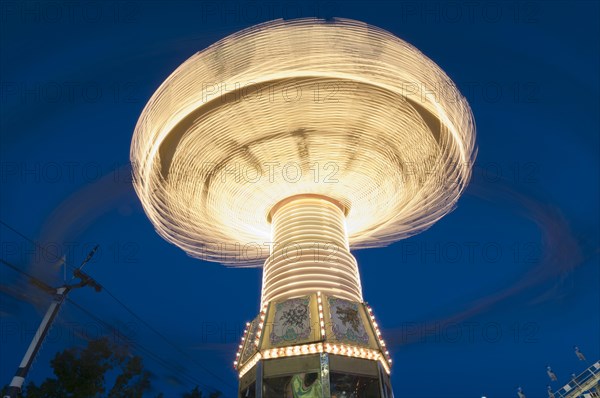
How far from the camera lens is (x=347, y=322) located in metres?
13.2

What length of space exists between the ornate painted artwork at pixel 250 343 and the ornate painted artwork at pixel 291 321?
0.79m

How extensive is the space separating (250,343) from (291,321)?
1604 millimetres

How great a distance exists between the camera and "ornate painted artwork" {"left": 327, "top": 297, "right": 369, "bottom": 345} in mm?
12883

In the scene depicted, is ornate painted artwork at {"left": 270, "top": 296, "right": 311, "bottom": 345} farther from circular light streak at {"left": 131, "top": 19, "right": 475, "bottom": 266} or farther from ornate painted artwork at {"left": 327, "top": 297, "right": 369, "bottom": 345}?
circular light streak at {"left": 131, "top": 19, "right": 475, "bottom": 266}

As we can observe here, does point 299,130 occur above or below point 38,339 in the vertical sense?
above

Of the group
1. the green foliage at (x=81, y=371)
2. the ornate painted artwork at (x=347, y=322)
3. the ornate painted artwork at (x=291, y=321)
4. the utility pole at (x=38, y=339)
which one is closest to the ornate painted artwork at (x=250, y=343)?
the ornate painted artwork at (x=291, y=321)

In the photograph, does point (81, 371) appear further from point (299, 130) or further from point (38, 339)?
point (299, 130)

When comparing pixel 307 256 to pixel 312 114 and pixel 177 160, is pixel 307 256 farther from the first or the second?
pixel 177 160

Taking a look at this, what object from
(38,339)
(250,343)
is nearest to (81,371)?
(38,339)

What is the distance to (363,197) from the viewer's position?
18.0 meters

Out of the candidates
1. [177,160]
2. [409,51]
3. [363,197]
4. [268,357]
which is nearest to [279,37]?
[409,51]

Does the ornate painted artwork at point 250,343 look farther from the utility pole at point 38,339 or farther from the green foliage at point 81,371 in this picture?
the green foliage at point 81,371

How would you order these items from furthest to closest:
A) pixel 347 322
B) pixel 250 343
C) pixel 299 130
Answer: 1. pixel 299 130
2. pixel 250 343
3. pixel 347 322

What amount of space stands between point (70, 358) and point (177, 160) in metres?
17.5
